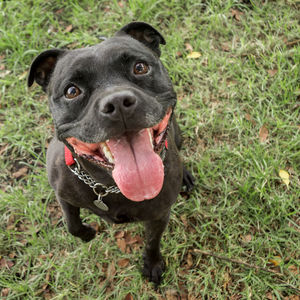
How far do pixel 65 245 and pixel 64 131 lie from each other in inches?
65.3

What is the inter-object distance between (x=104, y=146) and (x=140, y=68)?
1.80ft

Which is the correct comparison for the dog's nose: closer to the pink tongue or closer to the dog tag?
the pink tongue

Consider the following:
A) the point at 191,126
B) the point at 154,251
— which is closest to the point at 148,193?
the point at 154,251

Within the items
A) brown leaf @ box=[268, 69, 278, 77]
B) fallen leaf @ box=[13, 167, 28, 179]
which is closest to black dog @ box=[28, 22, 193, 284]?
fallen leaf @ box=[13, 167, 28, 179]

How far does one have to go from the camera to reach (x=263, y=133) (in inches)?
151

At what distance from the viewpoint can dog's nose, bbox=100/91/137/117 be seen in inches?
76.2

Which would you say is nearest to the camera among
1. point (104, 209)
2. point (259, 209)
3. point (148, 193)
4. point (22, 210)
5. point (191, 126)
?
point (148, 193)

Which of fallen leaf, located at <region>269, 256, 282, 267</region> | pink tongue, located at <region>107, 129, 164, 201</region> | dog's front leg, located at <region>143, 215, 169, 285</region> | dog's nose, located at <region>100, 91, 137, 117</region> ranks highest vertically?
dog's nose, located at <region>100, 91, 137, 117</region>

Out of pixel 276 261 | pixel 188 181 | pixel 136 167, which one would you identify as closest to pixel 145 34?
pixel 136 167

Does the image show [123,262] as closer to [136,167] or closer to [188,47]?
[136,167]

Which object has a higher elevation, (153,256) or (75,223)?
(75,223)

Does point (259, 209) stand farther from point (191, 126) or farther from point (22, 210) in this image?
point (22, 210)

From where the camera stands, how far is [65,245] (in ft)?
11.5

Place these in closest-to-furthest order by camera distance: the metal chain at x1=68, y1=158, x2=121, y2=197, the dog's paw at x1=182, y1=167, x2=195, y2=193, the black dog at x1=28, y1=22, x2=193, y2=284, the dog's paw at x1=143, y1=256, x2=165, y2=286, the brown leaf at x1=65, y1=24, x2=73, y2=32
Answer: the black dog at x1=28, y1=22, x2=193, y2=284 < the metal chain at x1=68, y1=158, x2=121, y2=197 < the dog's paw at x1=143, y1=256, x2=165, y2=286 < the dog's paw at x1=182, y1=167, x2=195, y2=193 < the brown leaf at x1=65, y1=24, x2=73, y2=32
